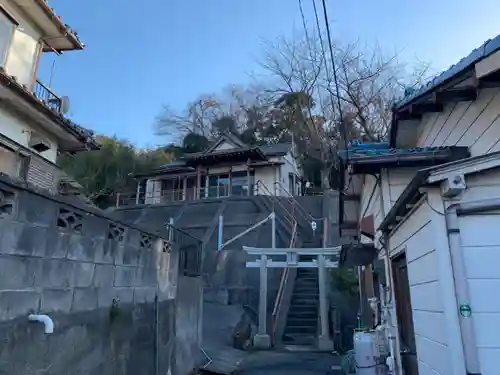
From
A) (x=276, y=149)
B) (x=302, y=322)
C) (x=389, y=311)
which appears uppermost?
(x=276, y=149)

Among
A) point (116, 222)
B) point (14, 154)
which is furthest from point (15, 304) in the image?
point (14, 154)

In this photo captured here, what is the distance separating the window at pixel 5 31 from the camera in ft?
25.7

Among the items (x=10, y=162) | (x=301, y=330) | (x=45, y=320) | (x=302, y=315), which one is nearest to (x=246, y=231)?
(x=302, y=315)

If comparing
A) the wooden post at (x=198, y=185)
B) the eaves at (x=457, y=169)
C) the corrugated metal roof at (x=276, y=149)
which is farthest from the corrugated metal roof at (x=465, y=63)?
the wooden post at (x=198, y=185)

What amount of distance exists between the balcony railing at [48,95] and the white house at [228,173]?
44.3 ft

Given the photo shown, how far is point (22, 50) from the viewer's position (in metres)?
8.46

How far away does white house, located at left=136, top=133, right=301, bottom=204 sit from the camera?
22.5 meters

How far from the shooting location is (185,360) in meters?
6.42

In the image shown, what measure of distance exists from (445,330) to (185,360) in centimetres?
505

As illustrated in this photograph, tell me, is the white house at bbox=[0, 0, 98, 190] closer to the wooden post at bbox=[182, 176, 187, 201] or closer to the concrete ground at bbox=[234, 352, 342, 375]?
the concrete ground at bbox=[234, 352, 342, 375]

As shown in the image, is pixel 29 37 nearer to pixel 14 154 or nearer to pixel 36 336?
pixel 14 154

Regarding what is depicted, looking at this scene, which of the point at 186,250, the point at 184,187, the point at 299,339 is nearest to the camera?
the point at 186,250

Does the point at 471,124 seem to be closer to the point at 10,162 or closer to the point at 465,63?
the point at 465,63

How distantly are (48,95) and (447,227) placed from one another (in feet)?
30.8
